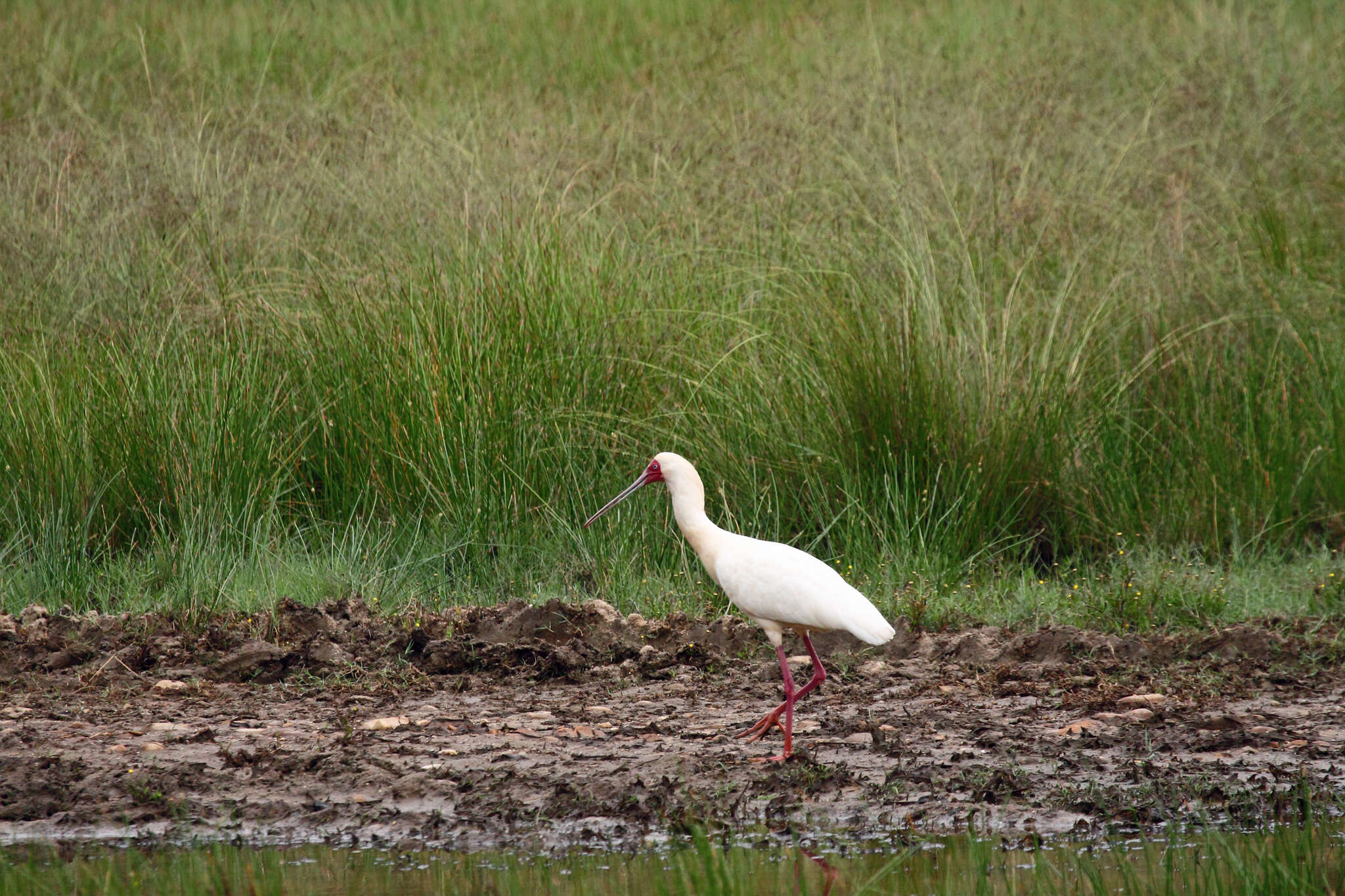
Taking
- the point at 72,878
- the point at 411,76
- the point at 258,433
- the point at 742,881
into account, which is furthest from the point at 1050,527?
the point at 411,76

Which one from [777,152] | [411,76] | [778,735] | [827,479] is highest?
[411,76]

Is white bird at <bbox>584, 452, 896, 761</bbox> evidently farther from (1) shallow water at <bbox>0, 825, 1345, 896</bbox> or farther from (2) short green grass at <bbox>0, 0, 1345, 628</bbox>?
(2) short green grass at <bbox>0, 0, 1345, 628</bbox>

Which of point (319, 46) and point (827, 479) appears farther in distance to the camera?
point (319, 46)

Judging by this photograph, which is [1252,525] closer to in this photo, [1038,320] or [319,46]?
[1038,320]

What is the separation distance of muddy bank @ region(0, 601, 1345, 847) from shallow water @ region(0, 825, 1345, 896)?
0.12m

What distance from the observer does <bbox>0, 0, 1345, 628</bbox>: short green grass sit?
268 inches

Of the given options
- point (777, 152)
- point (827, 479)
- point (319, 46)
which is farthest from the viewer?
point (319, 46)

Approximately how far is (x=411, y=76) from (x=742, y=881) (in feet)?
40.6

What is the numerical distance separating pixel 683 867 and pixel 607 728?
1335 millimetres

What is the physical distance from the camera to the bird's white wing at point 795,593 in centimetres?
462

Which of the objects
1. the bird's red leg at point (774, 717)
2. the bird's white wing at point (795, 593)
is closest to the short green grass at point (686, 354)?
the bird's red leg at point (774, 717)

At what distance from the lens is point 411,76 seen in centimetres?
1434

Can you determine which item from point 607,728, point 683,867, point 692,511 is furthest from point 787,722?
point 692,511

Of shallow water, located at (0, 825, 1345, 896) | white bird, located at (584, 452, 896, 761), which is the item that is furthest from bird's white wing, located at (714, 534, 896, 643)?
shallow water, located at (0, 825, 1345, 896)
